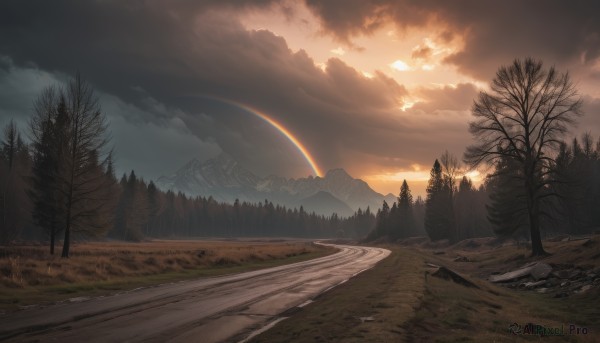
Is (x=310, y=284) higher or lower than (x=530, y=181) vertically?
A: lower

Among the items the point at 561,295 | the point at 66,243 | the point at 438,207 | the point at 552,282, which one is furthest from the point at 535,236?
the point at 438,207

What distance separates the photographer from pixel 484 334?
337 inches

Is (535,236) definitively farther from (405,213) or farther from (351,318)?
(405,213)

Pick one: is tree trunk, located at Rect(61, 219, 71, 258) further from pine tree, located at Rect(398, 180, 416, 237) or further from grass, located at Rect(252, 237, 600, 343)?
pine tree, located at Rect(398, 180, 416, 237)

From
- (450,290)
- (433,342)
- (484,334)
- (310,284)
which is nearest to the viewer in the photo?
(433,342)

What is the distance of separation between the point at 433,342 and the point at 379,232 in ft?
397

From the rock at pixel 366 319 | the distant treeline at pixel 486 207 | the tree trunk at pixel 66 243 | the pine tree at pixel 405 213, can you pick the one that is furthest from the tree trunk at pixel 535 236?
the pine tree at pixel 405 213

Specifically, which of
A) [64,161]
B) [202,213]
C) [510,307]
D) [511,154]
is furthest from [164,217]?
[510,307]

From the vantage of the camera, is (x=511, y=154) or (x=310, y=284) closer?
(x=310, y=284)

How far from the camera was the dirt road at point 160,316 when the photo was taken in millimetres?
8203

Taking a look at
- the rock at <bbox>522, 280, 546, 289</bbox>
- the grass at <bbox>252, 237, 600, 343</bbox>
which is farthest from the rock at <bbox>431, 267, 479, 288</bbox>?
the rock at <bbox>522, 280, 546, 289</bbox>

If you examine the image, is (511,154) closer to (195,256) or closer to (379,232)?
(195,256)

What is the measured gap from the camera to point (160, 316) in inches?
407

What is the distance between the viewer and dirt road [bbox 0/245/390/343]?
8.20 meters
